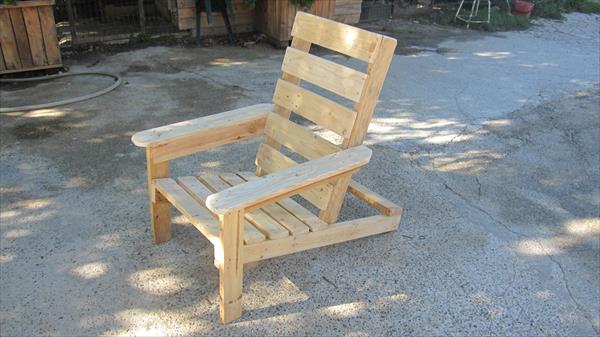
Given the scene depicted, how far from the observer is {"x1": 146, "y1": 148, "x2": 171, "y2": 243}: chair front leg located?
226 centimetres

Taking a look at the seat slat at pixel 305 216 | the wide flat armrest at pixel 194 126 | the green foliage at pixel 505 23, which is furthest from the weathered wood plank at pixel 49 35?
the green foliage at pixel 505 23

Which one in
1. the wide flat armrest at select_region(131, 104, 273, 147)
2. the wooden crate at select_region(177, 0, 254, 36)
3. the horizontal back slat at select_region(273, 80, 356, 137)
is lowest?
the wooden crate at select_region(177, 0, 254, 36)

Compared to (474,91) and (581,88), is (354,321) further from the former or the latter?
(581,88)

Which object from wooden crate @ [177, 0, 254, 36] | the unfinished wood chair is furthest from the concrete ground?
wooden crate @ [177, 0, 254, 36]

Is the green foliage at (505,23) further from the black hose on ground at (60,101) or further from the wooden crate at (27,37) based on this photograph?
the wooden crate at (27,37)

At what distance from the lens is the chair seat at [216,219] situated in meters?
2.02

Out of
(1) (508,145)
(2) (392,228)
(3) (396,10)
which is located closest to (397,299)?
(2) (392,228)

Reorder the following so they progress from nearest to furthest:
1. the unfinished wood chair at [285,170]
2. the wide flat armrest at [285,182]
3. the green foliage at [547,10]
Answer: the wide flat armrest at [285,182], the unfinished wood chair at [285,170], the green foliage at [547,10]

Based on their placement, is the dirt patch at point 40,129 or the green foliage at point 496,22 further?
the green foliage at point 496,22

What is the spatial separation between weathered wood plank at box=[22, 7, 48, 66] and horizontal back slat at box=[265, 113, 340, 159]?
11.0 feet

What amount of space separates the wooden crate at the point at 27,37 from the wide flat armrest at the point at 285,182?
152 inches

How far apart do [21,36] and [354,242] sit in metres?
3.95

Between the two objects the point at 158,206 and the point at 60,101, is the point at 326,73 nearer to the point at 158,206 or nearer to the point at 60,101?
the point at 158,206

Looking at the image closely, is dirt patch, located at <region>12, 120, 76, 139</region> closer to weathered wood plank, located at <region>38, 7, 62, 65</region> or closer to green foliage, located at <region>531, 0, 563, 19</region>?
weathered wood plank, located at <region>38, 7, 62, 65</region>
